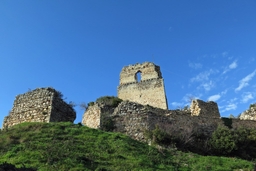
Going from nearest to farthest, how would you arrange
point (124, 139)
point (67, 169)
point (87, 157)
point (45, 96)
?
point (67, 169) < point (87, 157) < point (124, 139) < point (45, 96)

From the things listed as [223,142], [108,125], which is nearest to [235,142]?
[223,142]

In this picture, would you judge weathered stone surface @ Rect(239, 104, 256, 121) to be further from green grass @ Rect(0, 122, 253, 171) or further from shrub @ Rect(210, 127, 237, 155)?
green grass @ Rect(0, 122, 253, 171)

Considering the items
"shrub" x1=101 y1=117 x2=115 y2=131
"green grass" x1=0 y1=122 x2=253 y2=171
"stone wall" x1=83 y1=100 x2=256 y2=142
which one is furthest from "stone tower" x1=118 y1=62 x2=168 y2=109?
"green grass" x1=0 y1=122 x2=253 y2=171

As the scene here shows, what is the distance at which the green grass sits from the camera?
36.8 feet

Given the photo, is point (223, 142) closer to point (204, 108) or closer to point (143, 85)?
point (204, 108)

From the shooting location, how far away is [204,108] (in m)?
24.0

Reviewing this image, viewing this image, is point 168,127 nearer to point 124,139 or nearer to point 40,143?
point 124,139

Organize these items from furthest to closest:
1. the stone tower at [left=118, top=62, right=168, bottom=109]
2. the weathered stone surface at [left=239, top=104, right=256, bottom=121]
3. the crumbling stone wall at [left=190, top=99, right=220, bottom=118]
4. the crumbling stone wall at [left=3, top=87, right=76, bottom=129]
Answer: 1. the stone tower at [left=118, top=62, right=168, bottom=109]
2. the weathered stone surface at [left=239, top=104, right=256, bottom=121]
3. the crumbling stone wall at [left=190, top=99, right=220, bottom=118]
4. the crumbling stone wall at [left=3, top=87, right=76, bottom=129]

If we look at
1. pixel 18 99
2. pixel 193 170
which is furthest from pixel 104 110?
pixel 193 170

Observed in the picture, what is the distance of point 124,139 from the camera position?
1526cm

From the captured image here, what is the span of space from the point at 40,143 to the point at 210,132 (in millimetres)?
11662

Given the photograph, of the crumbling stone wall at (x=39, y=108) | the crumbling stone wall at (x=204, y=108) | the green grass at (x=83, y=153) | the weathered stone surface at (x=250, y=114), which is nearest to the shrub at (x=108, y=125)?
the crumbling stone wall at (x=39, y=108)

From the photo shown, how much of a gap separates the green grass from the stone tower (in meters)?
20.2

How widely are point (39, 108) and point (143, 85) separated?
70.4 feet
